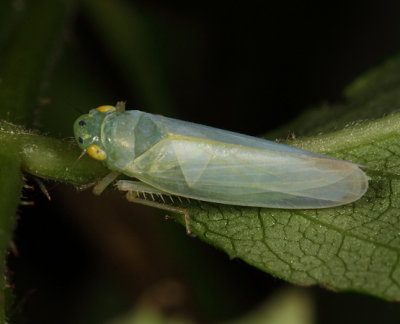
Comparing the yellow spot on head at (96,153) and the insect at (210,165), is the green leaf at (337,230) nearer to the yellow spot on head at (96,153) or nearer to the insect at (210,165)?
the insect at (210,165)

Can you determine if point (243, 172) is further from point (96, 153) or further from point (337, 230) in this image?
point (96, 153)

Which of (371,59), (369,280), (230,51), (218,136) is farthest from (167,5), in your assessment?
(369,280)

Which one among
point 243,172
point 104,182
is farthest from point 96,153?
point 243,172

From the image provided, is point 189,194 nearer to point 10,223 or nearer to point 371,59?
point 10,223

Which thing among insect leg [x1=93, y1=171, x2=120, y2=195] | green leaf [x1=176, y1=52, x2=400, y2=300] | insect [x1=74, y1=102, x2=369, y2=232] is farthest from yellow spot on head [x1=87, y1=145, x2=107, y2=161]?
green leaf [x1=176, y1=52, x2=400, y2=300]

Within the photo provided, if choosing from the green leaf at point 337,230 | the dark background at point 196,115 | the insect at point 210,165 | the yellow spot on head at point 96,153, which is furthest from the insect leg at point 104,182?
the dark background at point 196,115
